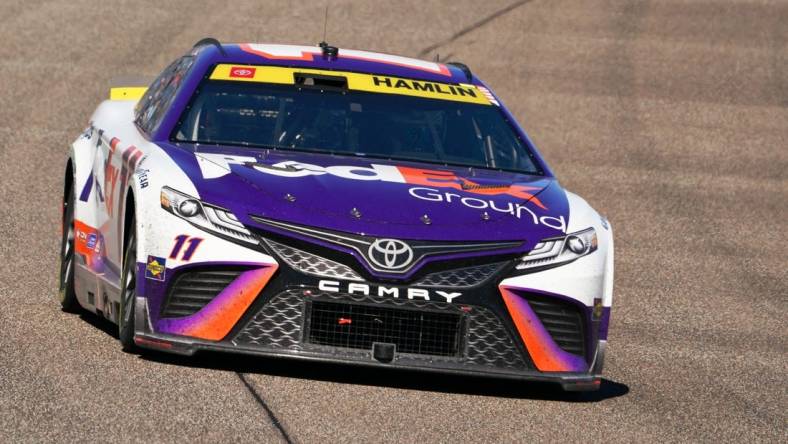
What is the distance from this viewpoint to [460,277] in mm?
6664

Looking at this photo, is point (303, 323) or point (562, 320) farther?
point (562, 320)

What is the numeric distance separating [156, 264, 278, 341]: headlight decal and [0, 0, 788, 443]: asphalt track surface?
0.21 meters

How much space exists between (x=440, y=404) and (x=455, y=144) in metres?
1.84

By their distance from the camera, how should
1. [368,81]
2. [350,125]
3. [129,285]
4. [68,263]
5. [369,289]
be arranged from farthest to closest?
[68,263]
[368,81]
[350,125]
[129,285]
[369,289]

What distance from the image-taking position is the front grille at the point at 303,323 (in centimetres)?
659

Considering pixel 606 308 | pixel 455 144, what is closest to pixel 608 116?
pixel 455 144

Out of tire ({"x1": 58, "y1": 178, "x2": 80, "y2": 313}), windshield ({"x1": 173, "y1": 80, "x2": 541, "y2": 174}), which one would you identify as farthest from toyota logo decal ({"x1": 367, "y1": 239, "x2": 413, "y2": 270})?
tire ({"x1": 58, "y1": 178, "x2": 80, "y2": 313})

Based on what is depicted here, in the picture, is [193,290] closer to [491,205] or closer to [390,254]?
[390,254]

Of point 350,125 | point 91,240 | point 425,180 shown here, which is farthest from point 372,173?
point 91,240

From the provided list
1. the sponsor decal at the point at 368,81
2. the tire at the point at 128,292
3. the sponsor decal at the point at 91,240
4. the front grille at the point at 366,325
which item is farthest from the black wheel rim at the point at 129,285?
the sponsor decal at the point at 368,81

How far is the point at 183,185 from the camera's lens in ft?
22.3

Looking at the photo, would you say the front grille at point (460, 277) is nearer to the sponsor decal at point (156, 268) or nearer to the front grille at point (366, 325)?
the front grille at point (366, 325)

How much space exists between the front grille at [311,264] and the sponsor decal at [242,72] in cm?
185

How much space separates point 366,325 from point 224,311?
572 millimetres
